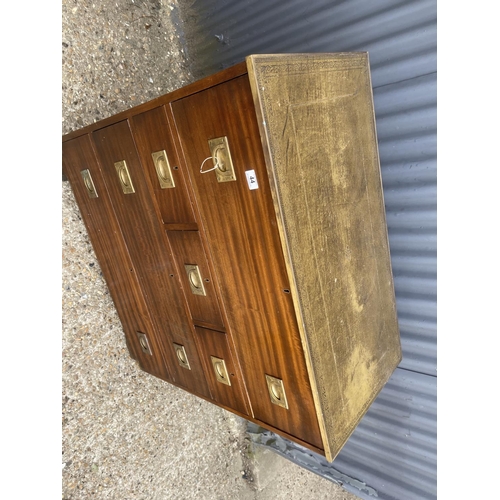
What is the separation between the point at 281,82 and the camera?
3.18ft

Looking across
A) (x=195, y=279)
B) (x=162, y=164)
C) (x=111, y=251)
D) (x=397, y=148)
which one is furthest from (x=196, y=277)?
(x=397, y=148)

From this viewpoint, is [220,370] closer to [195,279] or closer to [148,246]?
[195,279]

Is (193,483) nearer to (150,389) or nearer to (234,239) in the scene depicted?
(150,389)

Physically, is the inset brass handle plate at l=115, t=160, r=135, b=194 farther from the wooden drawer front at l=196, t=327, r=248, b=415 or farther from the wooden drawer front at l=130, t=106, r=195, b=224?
the wooden drawer front at l=196, t=327, r=248, b=415

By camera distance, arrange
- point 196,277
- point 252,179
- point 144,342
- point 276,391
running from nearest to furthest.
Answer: point 252,179
point 276,391
point 196,277
point 144,342

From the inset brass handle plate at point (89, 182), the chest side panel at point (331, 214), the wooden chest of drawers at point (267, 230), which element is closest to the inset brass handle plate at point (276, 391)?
the wooden chest of drawers at point (267, 230)

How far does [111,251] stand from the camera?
181cm

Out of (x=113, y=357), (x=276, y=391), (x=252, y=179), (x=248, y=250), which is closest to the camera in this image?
(x=252, y=179)

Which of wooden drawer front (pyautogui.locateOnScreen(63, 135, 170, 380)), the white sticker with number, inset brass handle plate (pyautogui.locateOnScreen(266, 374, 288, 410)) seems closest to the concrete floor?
wooden drawer front (pyautogui.locateOnScreen(63, 135, 170, 380))

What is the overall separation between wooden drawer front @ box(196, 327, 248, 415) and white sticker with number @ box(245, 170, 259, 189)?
613 millimetres

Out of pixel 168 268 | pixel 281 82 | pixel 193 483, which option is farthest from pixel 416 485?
pixel 281 82

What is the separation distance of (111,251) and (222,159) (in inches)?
38.7

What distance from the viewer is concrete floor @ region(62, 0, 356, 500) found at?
6.18ft
